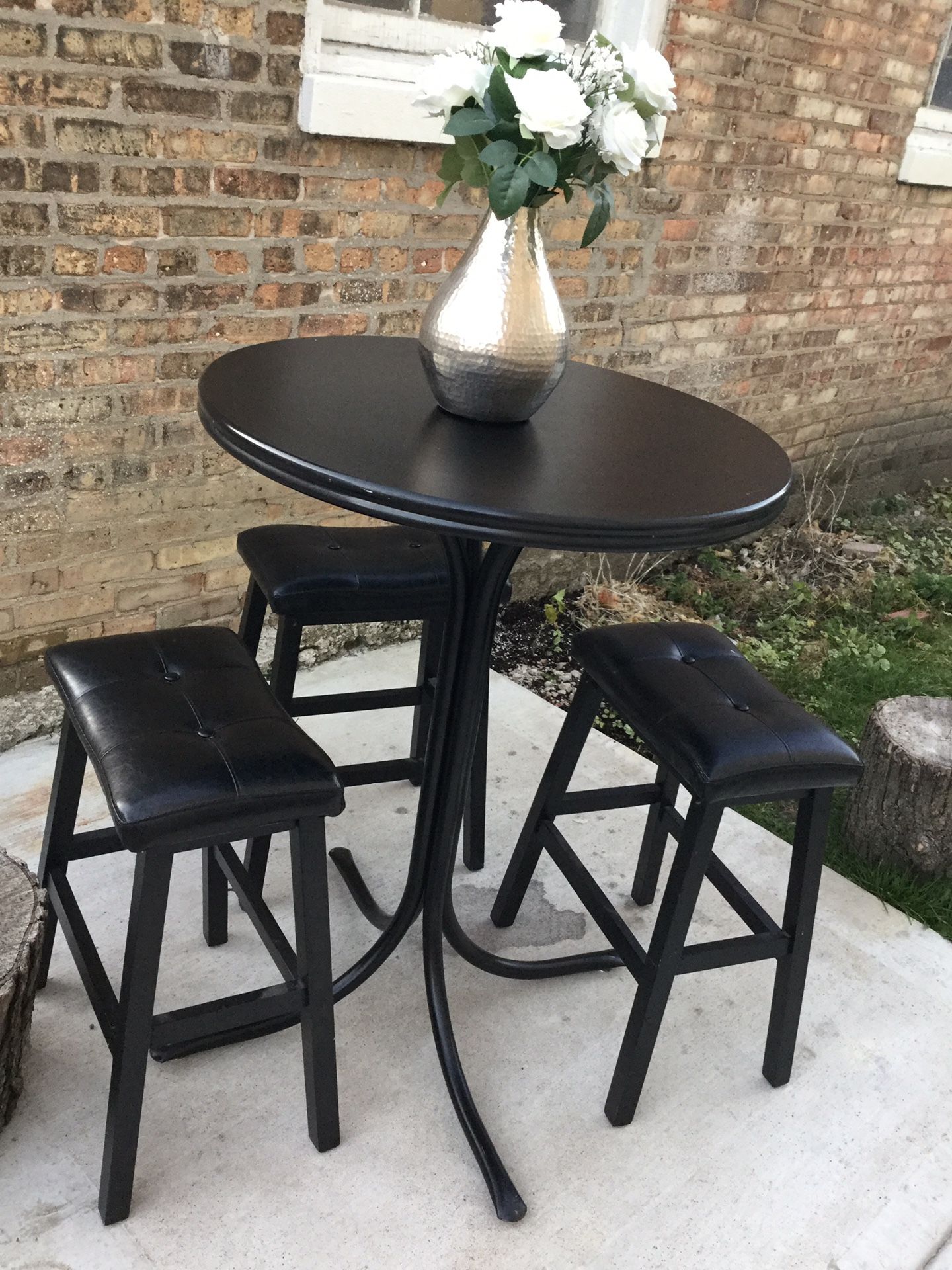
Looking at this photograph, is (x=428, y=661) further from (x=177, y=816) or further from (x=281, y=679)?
(x=177, y=816)

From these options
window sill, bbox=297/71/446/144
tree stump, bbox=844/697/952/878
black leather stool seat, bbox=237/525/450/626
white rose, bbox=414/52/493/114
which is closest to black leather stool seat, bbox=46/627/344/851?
black leather stool seat, bbox=237/525/450/626

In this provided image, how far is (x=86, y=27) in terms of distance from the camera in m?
2.18

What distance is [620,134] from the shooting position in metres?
1.48

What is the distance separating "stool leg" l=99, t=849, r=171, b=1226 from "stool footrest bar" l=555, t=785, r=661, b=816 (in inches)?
34.2

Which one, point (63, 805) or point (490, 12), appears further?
point (490, 12)

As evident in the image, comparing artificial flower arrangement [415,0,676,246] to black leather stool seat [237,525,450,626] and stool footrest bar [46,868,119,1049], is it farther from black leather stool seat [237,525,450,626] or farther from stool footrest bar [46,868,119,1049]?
stool footrest bar [46,868,119,1049]

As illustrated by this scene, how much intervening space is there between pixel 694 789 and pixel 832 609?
269 centimetres

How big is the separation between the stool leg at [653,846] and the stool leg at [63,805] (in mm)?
1102

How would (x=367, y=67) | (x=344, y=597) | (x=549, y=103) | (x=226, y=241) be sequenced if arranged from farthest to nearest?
(x=367, y=67)
(x=226, y=241)
(x=344, y=597)
(x=549, y=103)

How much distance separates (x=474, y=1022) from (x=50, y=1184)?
0.77m

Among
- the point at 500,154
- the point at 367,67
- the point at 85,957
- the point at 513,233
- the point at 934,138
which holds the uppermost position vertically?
the point at 934,138

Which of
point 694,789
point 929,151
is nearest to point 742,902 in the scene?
point 694,789

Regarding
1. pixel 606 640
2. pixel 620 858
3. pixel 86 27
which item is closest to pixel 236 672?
pixel 606 640

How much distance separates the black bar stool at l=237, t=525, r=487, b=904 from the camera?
2107mm
